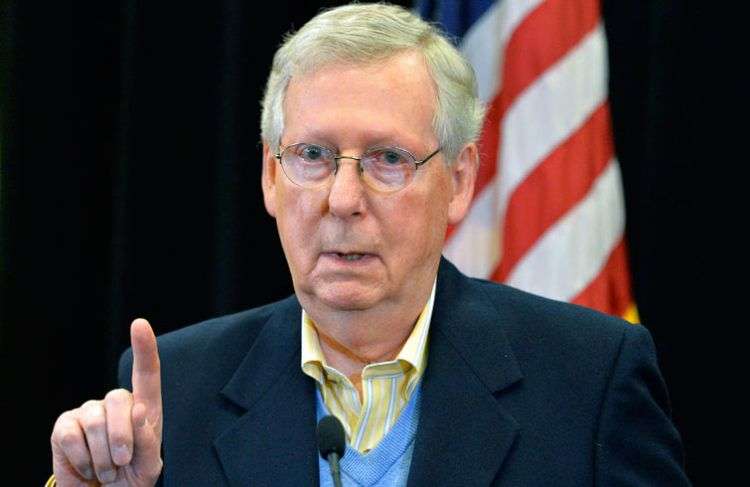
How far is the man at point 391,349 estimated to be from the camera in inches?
87.7

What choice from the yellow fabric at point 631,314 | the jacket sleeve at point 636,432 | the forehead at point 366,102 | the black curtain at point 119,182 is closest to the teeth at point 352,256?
the forehead at point 366,102

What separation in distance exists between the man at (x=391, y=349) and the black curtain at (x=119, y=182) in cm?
129

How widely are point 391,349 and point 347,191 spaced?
339 millimetres

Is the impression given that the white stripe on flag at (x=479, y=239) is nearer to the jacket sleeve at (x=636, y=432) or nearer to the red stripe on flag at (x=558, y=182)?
the red stripe on flag at (x=558, y=182)

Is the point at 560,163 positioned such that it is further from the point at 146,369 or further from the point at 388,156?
the point at 146,369

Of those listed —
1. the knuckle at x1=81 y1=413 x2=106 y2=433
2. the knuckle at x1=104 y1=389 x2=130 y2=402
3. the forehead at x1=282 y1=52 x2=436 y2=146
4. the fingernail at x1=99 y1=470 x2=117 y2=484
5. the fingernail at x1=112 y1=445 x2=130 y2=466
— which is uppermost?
the forehead at x1=282 y1=52 x2=436 y2=146

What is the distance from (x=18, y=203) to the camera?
3.71m

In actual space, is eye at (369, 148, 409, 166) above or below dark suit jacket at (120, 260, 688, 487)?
above

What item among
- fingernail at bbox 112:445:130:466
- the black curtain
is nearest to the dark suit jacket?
fingernail at bbox 112:445:130:466

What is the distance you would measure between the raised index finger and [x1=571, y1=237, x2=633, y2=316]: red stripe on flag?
1.57 m

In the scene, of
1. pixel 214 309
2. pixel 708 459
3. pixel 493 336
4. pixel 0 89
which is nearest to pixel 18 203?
pixel 0 89

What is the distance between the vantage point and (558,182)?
3.33 meters

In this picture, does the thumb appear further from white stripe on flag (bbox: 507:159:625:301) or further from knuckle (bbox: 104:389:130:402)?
white stripe on flag (bbox: 507:159:625:301)

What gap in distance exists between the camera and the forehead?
2254 millimetres
